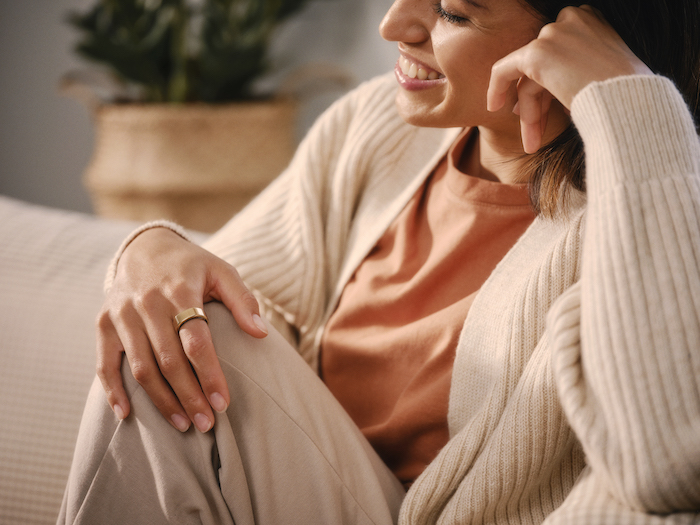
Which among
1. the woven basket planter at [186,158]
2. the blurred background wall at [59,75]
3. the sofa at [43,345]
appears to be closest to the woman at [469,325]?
the sofa at [43,345]

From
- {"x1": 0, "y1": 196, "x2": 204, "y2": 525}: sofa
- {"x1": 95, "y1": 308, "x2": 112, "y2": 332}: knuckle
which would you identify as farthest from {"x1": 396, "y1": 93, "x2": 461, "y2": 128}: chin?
{"x1": 0, "y1": 196, "x2": 204, "y2": 525}: sofa

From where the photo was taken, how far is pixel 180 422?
0.68 meters

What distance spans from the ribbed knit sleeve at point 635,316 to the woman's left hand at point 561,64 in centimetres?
3

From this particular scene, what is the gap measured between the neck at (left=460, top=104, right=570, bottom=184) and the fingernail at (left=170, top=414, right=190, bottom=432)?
1.61 ft

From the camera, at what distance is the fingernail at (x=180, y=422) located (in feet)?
2.24

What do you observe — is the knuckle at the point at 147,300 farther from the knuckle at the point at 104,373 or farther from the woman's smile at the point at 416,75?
the woman's smile at the point at 416,75

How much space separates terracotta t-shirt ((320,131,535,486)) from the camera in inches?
32.7

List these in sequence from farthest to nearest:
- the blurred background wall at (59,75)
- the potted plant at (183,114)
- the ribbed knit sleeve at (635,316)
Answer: the blurred background wall at (59,75)
the potted plant at (183,114)
the ribbed knit sleeve at (635,316)

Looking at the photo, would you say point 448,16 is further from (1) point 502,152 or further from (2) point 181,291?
(2) point 181,291

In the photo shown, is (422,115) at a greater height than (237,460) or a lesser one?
greater

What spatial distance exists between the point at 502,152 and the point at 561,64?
9.4 inches

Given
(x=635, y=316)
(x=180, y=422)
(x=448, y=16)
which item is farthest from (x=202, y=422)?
(x=448, y=16)

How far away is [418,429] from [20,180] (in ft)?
8.61

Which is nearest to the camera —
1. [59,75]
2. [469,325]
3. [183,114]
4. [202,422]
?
[202,422]
